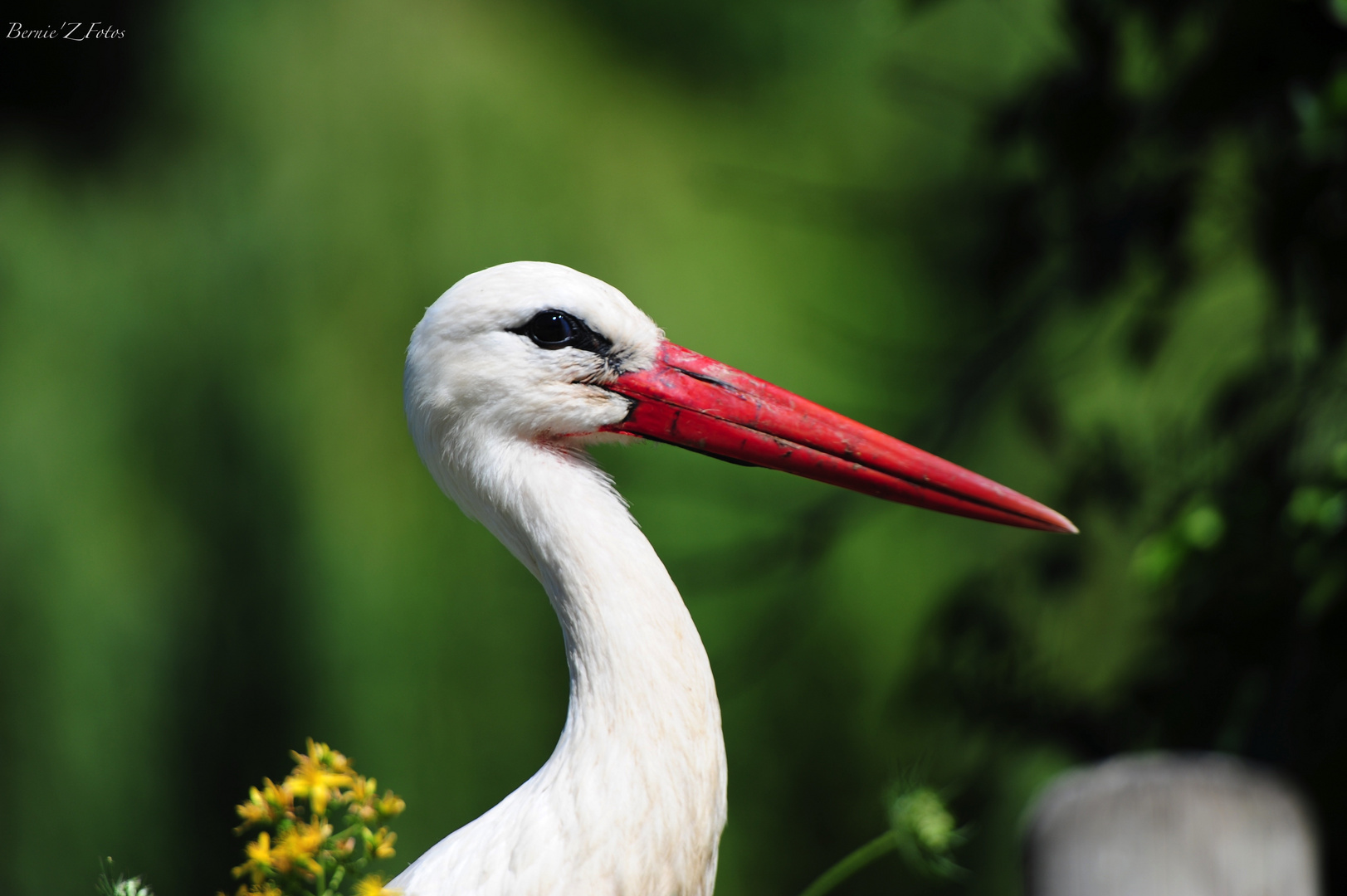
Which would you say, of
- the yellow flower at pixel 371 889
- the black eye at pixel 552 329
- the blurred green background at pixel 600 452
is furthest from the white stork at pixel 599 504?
the blurred green background at pixel 600 452

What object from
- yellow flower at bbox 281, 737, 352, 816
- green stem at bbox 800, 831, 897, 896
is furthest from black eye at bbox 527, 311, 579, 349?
green stem at bbox 800, 831, 897, 896

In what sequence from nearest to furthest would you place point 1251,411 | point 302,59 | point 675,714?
1. point 675,714
2. point 1251,411
3. point 302,59

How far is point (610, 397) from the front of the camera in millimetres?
779

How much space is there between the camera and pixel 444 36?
1.73m

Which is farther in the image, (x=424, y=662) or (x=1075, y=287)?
(x=424, y=662)

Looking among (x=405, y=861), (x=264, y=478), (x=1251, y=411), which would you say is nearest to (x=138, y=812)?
(x=405, y=861)

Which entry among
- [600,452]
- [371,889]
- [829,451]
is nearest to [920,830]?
[829,451]

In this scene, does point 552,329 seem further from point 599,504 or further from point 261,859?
point 261,859

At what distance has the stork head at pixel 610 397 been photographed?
0.75m

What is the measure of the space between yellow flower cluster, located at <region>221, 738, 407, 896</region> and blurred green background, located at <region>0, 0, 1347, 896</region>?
4.00 feet

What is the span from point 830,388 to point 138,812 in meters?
1.44

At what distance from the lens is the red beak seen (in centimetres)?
75

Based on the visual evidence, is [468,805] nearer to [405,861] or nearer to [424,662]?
[405,861]

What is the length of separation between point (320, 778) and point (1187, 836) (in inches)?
25.9
